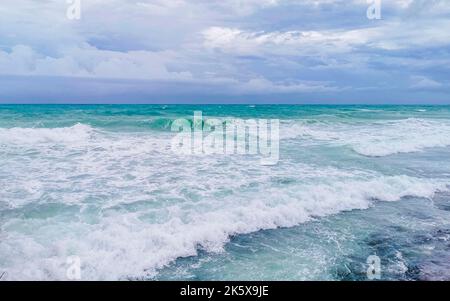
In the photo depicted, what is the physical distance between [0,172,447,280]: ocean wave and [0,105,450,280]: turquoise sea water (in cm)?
2

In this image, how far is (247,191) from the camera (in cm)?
980

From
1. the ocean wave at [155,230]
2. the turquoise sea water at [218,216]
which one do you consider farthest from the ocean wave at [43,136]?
the ocean wave at [155,230]

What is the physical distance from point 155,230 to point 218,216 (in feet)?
4.72

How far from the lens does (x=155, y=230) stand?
7113 millimetres

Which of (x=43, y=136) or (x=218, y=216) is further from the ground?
(x=43, y=136)

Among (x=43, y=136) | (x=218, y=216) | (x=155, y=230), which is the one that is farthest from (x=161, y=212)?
(x=43, y=136)

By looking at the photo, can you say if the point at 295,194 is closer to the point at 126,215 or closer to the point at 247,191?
the point at 247,191

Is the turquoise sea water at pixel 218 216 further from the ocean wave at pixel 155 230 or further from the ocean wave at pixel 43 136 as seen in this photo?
the ocean wave at pixel 43 136

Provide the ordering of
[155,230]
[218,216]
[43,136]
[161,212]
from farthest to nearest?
1. [43,136]
2. [161,212]
3. [218,216]
4. [155,230]

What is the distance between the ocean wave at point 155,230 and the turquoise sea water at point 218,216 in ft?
0.08

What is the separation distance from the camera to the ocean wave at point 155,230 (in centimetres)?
591

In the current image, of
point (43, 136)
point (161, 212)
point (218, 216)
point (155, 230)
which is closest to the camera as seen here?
point (155, 230)

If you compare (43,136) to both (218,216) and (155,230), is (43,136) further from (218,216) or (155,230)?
(218,216)
